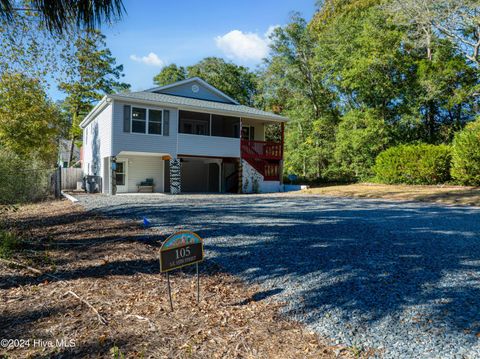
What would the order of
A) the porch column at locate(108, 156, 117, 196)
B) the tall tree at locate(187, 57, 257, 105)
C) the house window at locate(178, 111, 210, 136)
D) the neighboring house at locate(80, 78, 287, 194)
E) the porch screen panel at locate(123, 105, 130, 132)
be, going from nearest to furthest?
the porch column at locate(108, 156, 117, 196), the porch screen panel at locate(123, 105, 130, 132), the neighboring house at locate(80, 78, 287, 194), the house window at locate(178, 111, 210, 136), the tall tree at locate(187, 57, 257, 105)

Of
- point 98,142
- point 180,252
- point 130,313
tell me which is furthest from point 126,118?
point 130,313

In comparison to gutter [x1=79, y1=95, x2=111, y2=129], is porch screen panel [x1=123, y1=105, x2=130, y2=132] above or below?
below

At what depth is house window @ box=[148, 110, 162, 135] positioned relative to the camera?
15773mm

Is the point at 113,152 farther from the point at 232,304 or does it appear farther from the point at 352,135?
the point at 352,135

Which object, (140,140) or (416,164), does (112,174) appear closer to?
(140,140)

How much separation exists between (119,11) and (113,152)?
500 inches

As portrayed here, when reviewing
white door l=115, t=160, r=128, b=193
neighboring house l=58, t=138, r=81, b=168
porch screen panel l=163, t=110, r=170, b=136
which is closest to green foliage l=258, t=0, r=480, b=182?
porch screen panel l=163, t=110, r=170, b=136

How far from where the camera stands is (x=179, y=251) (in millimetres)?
3254

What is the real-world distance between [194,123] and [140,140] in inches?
183

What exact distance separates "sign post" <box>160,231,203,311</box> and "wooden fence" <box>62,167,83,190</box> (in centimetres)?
1868

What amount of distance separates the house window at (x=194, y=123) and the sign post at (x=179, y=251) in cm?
1612

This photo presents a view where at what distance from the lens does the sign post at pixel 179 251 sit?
3.10 m

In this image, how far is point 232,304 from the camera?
346 cm

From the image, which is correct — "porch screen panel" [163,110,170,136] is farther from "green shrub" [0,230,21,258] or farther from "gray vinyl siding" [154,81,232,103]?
"green shrub" [0,230,21,258]
